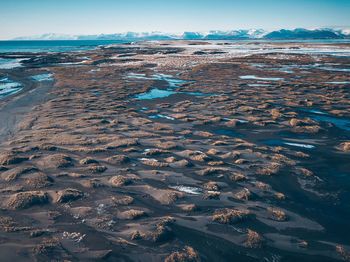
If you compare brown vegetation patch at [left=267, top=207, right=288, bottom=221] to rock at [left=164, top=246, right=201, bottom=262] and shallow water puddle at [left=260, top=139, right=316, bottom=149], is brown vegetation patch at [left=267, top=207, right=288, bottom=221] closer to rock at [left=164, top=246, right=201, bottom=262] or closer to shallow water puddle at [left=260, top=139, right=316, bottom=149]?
rock at [left=164, top=246, right=201, bottom=262]

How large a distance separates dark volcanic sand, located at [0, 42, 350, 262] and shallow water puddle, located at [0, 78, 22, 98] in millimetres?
8198

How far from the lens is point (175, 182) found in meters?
10.3

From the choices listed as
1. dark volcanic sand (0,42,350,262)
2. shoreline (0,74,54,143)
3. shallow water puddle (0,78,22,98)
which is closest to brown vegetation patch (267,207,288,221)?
dark volcanic sand (0,42,350,262)

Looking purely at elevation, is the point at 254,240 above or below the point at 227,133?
below

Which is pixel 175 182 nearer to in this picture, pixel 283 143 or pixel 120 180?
pixel 120 180

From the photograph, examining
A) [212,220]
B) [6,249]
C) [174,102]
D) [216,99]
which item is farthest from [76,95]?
[212,220]

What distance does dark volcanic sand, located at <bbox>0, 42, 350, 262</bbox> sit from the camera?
6.89 meters

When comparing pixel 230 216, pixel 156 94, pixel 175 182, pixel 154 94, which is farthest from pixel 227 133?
pixel 154 94

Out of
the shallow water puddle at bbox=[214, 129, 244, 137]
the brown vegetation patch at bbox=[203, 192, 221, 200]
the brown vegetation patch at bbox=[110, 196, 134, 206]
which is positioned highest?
the shallow water puddle at bbox=[214, 129, 244, 137]

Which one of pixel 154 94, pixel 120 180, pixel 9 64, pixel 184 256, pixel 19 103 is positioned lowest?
pixel 184 256

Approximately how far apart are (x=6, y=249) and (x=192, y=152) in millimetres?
9427

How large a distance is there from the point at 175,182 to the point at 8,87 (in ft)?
116

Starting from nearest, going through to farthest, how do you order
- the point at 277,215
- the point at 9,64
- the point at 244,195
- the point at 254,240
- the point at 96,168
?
1. the point at 254,240
2. the point at 277,215
3. the point at 244,195
4. the point at 96,168
5. the point at 9,64

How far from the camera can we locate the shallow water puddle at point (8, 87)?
28.8m
